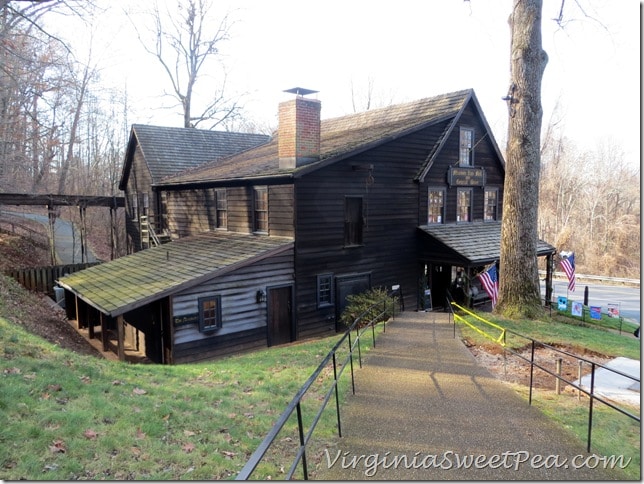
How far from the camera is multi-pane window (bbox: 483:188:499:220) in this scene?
70.0 feet

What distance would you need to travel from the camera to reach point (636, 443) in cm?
595

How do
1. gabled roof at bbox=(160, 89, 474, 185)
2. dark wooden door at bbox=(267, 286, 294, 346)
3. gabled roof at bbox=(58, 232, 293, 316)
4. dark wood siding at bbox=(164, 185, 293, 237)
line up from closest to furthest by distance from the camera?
gabled roof at bbox=(58, 232, 293, 316)
dark wooden door at bbox=(267, 286, 294, 346)
dark wood siding at bbox=(164, 185, 293, 237)
gabled roof at bbox=(160, 89, 474, 185)

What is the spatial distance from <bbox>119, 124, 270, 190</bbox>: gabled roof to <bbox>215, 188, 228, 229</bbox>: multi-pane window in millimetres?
6272

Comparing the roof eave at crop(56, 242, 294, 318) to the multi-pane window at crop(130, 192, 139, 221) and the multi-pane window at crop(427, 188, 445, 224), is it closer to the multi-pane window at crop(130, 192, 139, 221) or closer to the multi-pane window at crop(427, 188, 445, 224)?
the multi-pane window at crop(427, 188, 445, 224)

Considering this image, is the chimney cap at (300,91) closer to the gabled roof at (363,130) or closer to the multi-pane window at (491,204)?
the gabled roof at (363,130)

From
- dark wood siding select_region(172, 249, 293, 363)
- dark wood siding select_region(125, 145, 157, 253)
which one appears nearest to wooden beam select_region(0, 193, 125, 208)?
dark wood siding select_region(125, 145, 157, 253)

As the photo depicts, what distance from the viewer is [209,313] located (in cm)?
1295

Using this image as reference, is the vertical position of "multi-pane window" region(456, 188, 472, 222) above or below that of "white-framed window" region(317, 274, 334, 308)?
above

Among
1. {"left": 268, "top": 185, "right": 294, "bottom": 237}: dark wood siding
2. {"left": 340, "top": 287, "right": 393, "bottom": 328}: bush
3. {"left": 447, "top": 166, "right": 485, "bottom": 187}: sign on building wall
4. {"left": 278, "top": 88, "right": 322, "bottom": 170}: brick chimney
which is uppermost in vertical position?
{"left": 278, "top": 88, "right": 322, "bottom": 170}: brick chimney

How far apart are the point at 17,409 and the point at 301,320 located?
9.86 m

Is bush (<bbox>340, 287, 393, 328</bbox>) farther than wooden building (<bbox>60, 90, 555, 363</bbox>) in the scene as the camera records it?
Yes

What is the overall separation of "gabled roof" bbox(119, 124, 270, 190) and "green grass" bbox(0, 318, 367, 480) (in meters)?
16.2

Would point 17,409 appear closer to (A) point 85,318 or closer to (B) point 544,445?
(B) point 544,445

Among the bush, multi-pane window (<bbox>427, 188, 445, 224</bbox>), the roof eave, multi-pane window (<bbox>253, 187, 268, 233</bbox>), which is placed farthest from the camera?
multi-pane window (<bbox>427, 188, 445, 224</bbox>)
